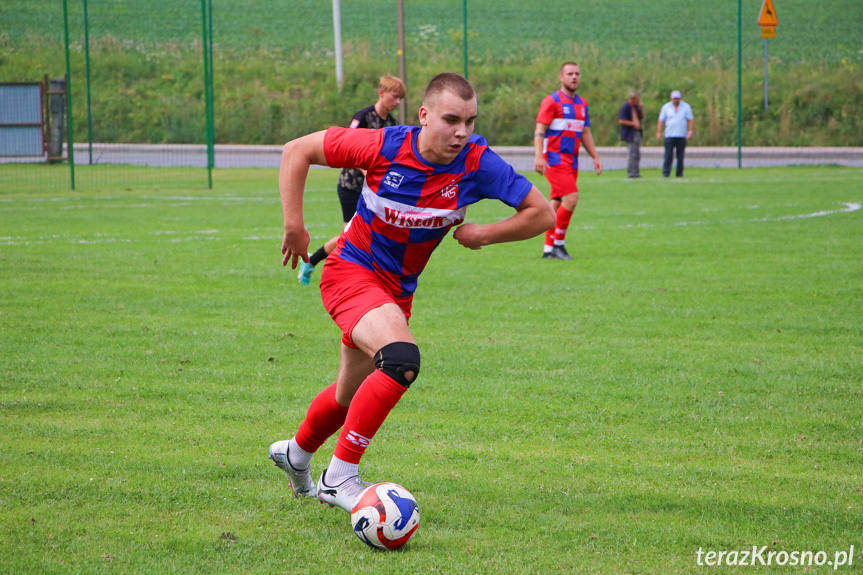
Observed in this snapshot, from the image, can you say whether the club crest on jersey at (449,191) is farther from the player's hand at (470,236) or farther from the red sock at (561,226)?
the red sock at (561,226)

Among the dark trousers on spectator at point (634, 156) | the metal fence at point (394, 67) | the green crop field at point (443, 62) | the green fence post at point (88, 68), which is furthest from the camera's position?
the dark trousers on spectator at point (634, 156)

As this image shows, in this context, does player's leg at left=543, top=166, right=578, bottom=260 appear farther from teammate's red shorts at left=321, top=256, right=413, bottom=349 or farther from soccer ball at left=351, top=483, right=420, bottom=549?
soccer ball at left=351, top=483, right=420, bottom=549

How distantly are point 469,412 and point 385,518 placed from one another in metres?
1.71

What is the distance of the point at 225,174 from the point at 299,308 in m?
16.7

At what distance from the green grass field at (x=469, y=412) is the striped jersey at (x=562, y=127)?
1.34 meters

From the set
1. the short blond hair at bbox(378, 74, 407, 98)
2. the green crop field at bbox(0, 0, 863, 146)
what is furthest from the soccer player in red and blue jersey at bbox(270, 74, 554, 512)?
the green crop field at bbox(0, 0, 863, 146)

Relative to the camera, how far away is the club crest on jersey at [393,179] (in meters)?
3.71

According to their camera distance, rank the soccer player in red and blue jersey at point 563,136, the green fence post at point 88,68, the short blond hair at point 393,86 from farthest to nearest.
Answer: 1. the green fence post at point 88,68
2. the soccer player in red and blue jersey at point 563,136
3. the short blond hair at point 393,86

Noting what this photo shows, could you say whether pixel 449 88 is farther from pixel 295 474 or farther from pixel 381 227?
pixel 295 474

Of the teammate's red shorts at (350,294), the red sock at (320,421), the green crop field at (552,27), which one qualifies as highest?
the green crop field at (552,27)

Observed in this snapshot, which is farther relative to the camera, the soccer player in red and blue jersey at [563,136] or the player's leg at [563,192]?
the soccer player in red and blue jersey at [563,136]

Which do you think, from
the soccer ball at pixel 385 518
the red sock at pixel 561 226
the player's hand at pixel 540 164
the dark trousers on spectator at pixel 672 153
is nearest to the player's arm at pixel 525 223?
the soccer ball at pixel 385 518

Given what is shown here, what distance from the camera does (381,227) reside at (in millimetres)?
3754

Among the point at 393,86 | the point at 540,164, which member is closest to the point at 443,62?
the point at 540,164
